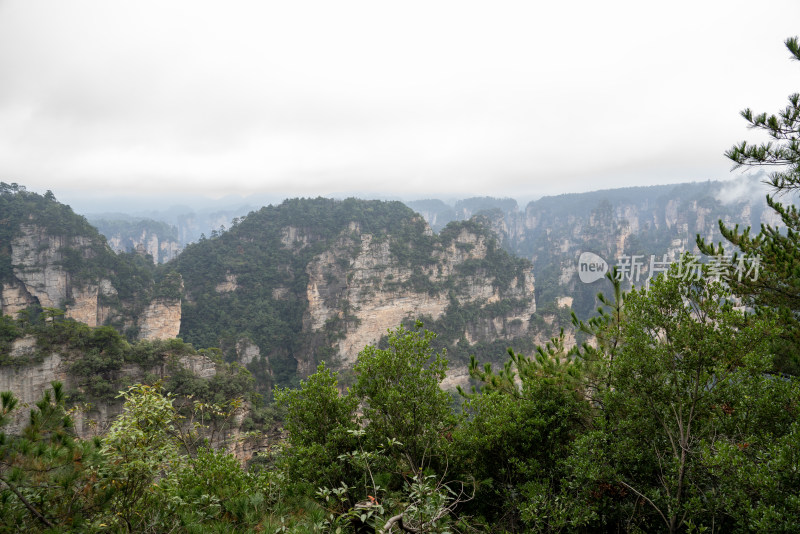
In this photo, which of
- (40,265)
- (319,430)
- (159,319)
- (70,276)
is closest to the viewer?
(319,430)

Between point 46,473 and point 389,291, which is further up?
point 46,473

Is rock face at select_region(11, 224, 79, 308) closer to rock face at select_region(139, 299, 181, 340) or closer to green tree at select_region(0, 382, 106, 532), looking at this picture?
rock face at select_region(139, 299, 181, 340)

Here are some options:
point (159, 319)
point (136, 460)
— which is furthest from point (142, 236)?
point (136, 460)

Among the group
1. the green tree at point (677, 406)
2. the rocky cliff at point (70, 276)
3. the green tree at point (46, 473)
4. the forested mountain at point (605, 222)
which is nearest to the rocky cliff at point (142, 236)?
the rocky cliff at point (70, 276)

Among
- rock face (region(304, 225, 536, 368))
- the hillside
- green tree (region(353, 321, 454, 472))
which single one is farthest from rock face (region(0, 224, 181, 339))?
green tree (region(353, 321, 454, 472))

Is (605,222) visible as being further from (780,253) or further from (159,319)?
(780,253)

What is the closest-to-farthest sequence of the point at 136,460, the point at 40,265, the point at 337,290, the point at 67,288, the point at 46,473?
1. the point at 46,473
2. the point at 136,460
3. the point at 40,265
4. the point at 67,288
5. the point at 337,290

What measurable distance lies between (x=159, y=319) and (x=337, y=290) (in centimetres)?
1564

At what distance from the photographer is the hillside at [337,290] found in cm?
3594

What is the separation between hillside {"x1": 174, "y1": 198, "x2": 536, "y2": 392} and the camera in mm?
35938

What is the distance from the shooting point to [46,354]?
1684cm

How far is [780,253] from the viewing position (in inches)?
183

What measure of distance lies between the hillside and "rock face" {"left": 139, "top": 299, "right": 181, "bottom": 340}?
3.04 m

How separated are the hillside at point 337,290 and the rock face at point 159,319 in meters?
3.04
